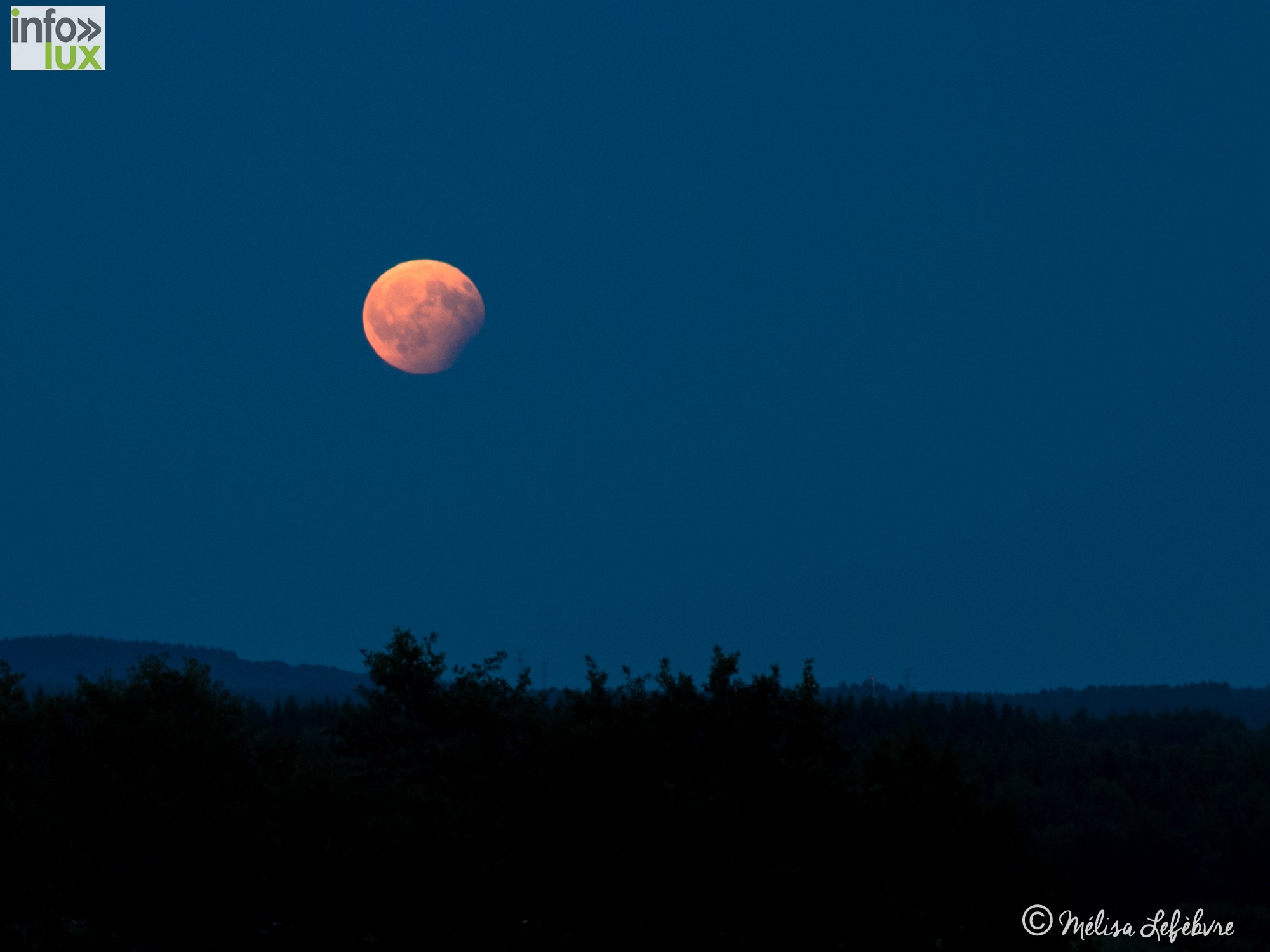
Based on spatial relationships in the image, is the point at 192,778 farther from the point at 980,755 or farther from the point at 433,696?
the point at 980,755

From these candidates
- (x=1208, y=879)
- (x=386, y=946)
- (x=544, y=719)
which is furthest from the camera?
(x=1208, y=879)

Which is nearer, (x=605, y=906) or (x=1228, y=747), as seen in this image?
(x=605, y=906)

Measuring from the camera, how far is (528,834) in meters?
43.9

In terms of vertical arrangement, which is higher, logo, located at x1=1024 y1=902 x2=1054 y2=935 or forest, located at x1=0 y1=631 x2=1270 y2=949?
forest, located at x1=0 y1=631 x2=1270 y2=949

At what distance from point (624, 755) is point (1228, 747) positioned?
16499 centimetres

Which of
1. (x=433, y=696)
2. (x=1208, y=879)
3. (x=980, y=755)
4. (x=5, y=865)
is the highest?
(x=433, y=696)

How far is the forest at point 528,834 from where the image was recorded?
38438mm

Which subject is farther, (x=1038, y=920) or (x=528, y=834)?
(x=528, y=834)

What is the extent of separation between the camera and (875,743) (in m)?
44.1

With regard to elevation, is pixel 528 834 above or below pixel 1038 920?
above

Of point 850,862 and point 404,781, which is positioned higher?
point 404,781

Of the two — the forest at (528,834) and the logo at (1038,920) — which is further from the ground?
the forest at (528,834)

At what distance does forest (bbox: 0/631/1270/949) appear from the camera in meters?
38.4

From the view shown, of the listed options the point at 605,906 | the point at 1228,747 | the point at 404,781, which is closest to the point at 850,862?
→ the point at 605,906
